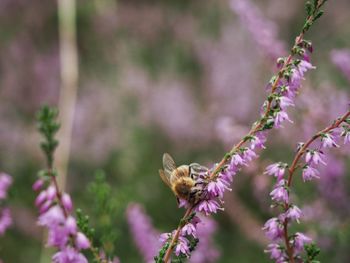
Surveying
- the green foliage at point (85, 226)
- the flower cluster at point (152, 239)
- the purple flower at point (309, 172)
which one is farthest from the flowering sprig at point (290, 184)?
the flower cluster at point (152, 239)

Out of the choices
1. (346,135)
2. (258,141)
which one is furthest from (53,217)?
(346,135)

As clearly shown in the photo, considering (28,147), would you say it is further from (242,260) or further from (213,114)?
(242,260)

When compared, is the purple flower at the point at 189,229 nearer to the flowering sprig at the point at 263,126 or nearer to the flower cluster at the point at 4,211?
the flowering sprig at the point at 263,126

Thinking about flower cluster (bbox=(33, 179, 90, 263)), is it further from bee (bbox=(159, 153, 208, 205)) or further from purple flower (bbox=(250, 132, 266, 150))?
purple flower (bbox=(250, 132, 266, 150))

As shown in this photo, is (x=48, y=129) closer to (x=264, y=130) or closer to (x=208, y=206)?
(x=208, y=206)

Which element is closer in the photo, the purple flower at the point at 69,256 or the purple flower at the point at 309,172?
the purple flower at the point at 69,256

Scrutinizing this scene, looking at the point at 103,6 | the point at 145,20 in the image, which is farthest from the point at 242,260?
the point at 145,20

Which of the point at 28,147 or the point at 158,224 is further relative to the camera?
the point at 28,147
